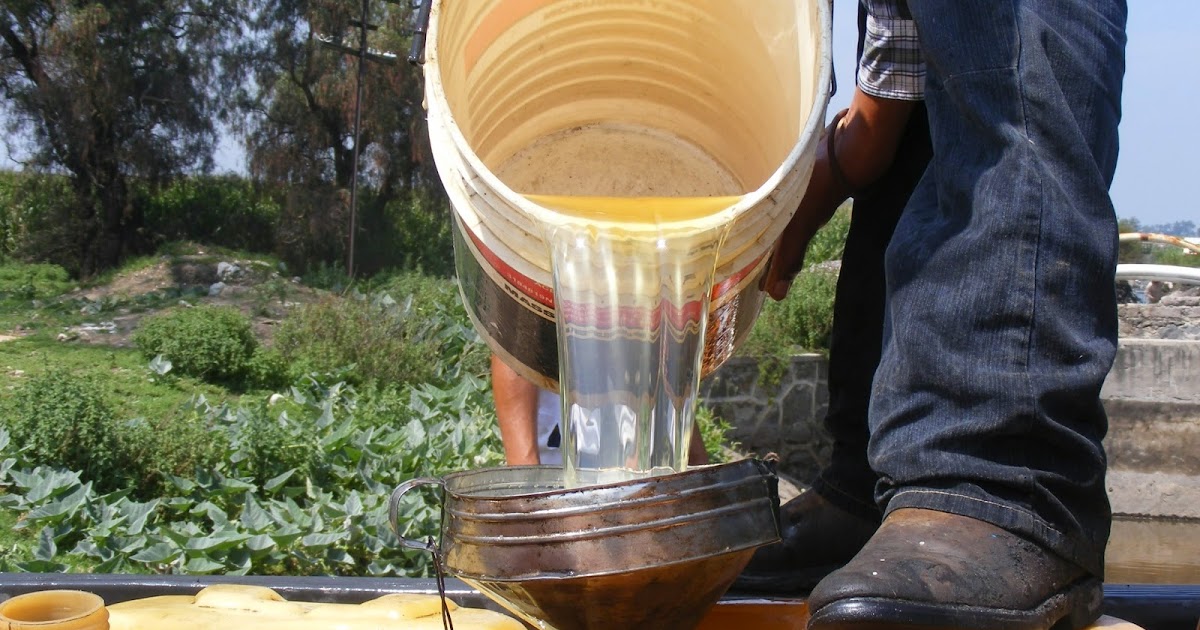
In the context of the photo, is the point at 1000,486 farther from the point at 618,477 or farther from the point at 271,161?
the point at 271,161

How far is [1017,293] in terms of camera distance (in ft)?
3.92

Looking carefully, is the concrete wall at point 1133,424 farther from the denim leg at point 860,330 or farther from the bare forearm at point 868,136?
the bare forearm at point 868,136

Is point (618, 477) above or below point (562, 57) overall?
below

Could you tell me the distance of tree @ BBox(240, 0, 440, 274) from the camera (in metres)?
12.2

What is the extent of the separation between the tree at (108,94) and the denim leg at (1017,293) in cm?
1165

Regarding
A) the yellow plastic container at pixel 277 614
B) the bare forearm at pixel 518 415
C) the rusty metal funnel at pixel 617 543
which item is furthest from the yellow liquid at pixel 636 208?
the bare forearm at pixel 518 415

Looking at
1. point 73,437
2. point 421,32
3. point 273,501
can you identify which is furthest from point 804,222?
point 73,437

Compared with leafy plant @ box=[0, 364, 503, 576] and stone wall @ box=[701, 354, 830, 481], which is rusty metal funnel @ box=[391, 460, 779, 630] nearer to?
→ leafy plant @ box=[0, 364, 503, 576]

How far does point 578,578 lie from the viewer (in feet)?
3.55

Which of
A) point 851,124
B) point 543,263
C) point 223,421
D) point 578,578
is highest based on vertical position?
point 851,124

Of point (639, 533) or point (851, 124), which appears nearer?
point (639, 533)

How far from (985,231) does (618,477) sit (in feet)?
1.71

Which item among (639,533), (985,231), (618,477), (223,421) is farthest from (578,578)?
(223,421)

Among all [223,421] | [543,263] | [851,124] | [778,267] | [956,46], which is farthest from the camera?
[223,421]
